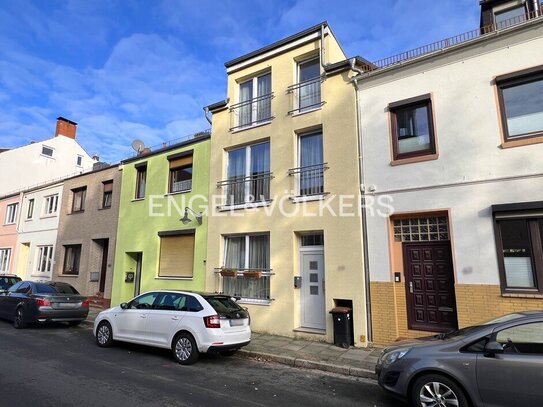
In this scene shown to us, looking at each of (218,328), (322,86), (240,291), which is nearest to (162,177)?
(240,291)

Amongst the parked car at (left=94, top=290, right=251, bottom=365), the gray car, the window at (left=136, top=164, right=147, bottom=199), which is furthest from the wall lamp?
the gray car

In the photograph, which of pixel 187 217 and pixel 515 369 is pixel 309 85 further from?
pixel 515 369

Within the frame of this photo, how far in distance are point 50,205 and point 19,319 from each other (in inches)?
417

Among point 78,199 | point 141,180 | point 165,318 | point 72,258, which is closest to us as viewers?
point 165,318

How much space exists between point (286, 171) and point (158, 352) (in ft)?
19.6

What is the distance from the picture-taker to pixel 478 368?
4418mm

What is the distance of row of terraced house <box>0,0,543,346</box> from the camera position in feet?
24.9

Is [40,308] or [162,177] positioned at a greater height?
[162,177]

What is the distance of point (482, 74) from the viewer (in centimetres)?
811

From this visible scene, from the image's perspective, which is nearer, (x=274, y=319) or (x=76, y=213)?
(x=274, y=319)

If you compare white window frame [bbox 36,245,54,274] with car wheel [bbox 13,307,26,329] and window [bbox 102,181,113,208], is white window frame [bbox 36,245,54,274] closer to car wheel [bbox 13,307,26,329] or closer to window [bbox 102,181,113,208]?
window [bbox 102,181,113,208]

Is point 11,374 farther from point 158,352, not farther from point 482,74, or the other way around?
point 482,74

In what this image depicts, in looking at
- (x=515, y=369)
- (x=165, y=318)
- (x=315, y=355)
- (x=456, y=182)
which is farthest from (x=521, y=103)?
(x=165, y=318)

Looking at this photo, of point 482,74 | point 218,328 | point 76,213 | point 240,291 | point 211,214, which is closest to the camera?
point 218,328
